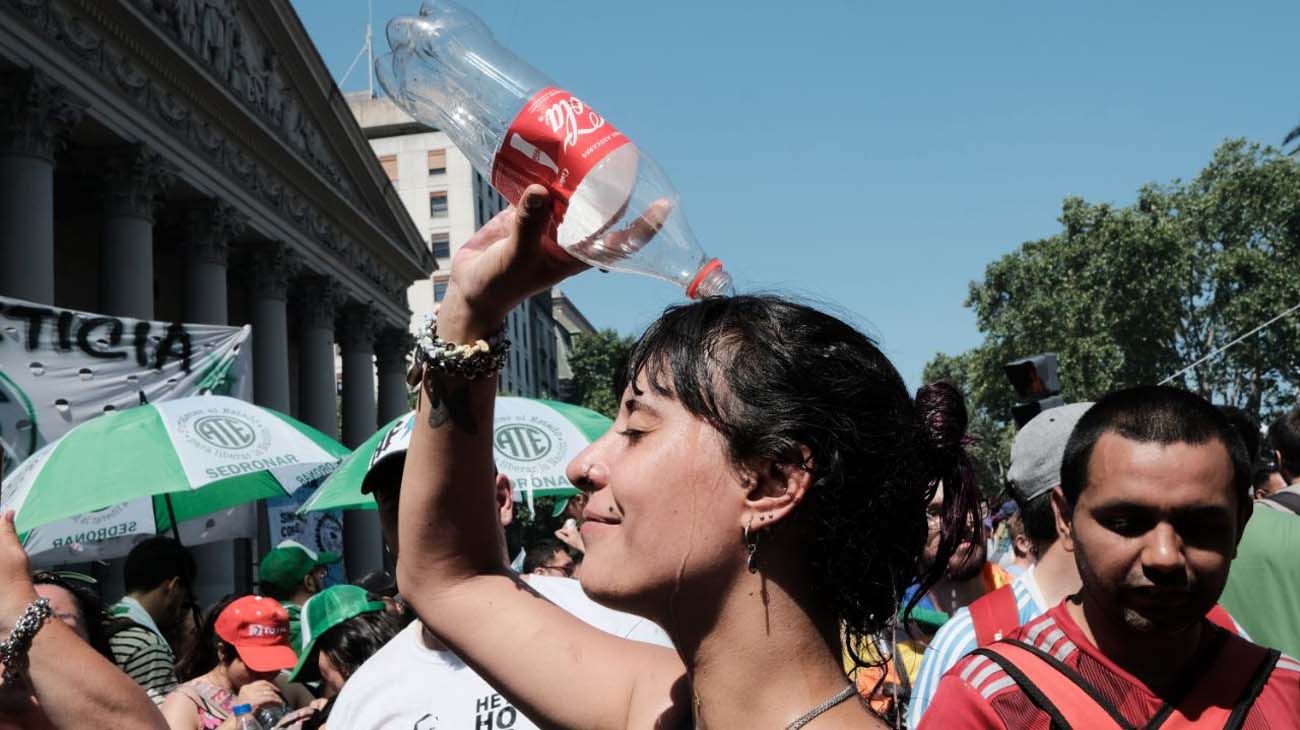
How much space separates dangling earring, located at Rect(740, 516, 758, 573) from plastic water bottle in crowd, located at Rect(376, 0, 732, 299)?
1.49 ft

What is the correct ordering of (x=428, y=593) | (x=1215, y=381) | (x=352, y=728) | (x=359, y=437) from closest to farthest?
(x=428, y=593) < (x=352, y=728) < (x=359, y=437) < (x=1215, y=381)

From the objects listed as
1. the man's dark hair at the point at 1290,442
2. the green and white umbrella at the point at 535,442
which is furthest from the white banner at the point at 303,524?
the man's dark hair at the point at 1290,442

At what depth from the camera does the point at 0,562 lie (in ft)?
8.96

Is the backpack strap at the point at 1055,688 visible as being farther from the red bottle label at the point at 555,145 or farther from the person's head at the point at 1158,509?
the red bottle label at the point at 555,145

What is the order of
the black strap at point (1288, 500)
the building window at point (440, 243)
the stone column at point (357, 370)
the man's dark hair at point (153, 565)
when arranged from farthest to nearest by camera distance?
the building window at point (440, 243)
the stone column at point (357, 370)
the man's dark hair at point (153, 565)
the black strap at point (1288, 500)

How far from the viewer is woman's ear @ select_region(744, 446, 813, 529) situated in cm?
178

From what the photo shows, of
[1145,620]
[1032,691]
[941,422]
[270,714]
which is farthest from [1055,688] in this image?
[270,714]

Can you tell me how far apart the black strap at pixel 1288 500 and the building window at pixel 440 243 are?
66544mm

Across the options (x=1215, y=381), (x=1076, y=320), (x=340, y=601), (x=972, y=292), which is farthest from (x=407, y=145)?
(x=340, y=601)

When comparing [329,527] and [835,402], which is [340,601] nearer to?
[835,402]

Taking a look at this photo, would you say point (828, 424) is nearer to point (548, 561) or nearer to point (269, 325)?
point (548, 561)

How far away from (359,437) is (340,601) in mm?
34407

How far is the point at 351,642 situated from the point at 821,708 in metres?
4.22

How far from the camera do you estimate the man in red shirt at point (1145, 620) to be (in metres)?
2.05
